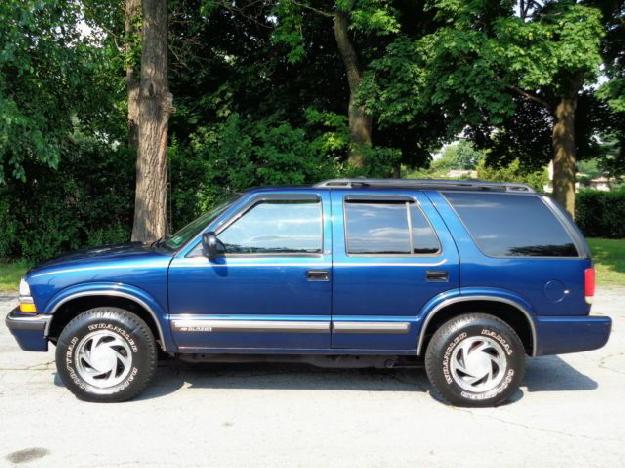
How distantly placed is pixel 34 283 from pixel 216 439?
2.03 meters

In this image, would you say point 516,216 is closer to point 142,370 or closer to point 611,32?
point 142,370

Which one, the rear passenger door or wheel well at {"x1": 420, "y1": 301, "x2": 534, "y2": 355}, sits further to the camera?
wheel well at {"x1": 420, "y1": 301, "x2": 534, "y2": 355}

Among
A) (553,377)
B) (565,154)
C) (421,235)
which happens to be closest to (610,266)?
(565,154)

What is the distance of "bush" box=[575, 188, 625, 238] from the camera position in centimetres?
2647

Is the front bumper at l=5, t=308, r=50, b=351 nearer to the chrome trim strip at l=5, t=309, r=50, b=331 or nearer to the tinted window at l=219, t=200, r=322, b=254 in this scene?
the chrome trim strip at l=5, t=309, r=50, b=331

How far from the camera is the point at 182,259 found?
474cm

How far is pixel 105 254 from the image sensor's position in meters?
5.06

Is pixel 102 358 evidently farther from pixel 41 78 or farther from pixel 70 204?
pixel 70 204

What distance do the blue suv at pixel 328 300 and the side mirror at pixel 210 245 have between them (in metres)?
0.02

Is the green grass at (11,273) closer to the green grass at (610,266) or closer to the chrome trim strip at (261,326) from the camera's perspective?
the chrome trim strip at (261,326)

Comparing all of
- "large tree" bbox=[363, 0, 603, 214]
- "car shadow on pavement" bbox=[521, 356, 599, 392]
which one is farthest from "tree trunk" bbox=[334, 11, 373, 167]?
"car shadow on pavement" bbox=[521, 356, 599, 392]

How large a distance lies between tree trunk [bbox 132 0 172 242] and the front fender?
5.89 m

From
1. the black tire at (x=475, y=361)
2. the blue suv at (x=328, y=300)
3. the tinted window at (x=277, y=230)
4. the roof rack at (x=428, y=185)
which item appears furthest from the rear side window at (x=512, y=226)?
the tinted window at (x=277, y=230)

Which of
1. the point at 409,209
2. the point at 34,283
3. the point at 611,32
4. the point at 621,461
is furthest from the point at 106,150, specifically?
the point at 611,32
